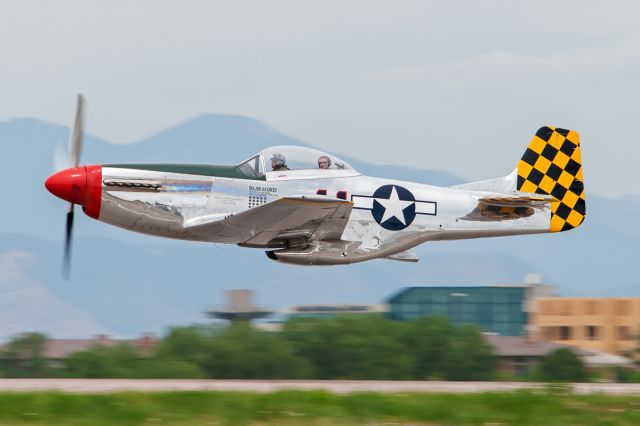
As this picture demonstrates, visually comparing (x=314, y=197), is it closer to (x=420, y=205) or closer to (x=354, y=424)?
(x=420, y=205)

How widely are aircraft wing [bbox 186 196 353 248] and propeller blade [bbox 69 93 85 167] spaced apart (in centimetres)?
217

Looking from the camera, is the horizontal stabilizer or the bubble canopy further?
the horizontal stabilizer

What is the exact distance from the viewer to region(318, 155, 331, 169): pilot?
1650 centimetres

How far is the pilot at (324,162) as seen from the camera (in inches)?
650

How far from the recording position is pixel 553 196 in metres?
18.4

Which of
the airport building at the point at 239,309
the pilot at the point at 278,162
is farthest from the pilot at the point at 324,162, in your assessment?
the airport building at the point at 239,309

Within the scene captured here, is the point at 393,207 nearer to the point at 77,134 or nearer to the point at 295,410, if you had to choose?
the point at 77,134

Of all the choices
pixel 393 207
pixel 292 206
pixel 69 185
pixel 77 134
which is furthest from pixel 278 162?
pixel 77 134

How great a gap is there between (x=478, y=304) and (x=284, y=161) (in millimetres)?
70848

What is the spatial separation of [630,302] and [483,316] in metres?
16.8

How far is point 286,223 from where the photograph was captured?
15961mm

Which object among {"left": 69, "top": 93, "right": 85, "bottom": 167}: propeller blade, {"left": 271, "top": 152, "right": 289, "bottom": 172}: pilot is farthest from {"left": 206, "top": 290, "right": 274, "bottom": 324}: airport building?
{"left": 271, "top": 152, "right": 289, "bottom": 172}: pilot

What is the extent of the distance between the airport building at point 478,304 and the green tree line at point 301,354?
32094 mm

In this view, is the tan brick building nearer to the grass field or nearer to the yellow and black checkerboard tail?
the yellow and black checkerboard tail
